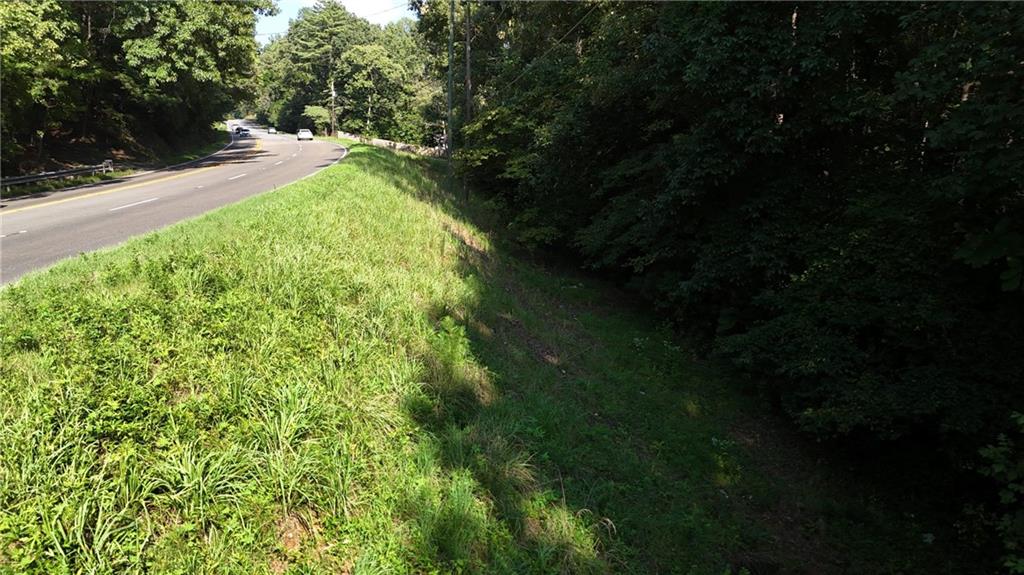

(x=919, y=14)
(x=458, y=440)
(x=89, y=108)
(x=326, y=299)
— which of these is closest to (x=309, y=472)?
(x=458, y=440)

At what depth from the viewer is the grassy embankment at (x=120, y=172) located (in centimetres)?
1770

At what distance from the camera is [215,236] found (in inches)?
292

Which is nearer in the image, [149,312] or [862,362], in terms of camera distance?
[149,312]

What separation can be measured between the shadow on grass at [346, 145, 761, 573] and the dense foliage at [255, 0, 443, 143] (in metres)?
40.0

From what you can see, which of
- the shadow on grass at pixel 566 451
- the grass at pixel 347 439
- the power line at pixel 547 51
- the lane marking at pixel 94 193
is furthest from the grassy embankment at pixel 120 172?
the shadow on grass at pixel 566 451

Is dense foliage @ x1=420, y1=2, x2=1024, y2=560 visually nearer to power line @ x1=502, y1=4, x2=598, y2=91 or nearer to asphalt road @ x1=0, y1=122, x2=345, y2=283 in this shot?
power line @ x1=502, y1=4, x2=598, y2=91

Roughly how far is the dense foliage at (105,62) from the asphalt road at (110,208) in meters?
3.54

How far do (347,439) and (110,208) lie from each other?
13728 millimetres

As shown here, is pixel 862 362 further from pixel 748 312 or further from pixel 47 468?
pixel 47 468

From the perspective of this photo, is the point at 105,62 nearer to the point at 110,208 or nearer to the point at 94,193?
the point at 94,193

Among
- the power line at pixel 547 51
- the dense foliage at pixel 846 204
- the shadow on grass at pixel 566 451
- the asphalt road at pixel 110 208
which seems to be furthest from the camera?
the power line at pixel 547 51

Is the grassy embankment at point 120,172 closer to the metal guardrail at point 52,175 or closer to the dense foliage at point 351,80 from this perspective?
the metal guardrail at point 52,175

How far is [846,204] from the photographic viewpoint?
24.0 ft

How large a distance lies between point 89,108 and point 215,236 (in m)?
26.9
